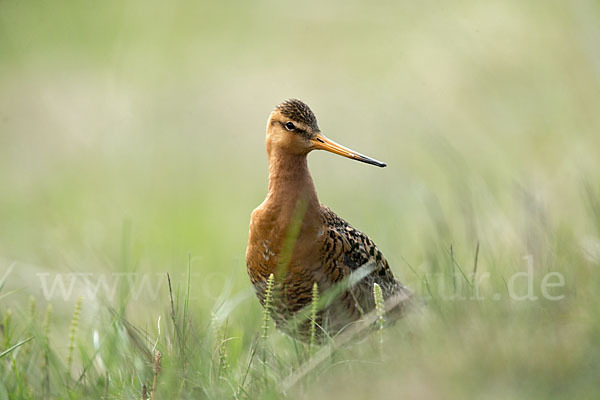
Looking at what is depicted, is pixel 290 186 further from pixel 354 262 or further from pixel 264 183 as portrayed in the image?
pixel 264 183

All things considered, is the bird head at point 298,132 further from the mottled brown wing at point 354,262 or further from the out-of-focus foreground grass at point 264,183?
the out-of-focus foreground grass at point 264,183

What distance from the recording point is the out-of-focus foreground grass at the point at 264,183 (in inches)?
133

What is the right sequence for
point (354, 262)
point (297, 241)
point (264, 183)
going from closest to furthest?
point (297, 241) → point (354, 262) → point (264, 183)

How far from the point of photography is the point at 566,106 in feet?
24.5

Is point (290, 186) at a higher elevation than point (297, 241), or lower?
higher

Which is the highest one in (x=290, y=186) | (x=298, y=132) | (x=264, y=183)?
(x=298, y=132)

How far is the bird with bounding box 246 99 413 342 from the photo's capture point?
468 centimetres

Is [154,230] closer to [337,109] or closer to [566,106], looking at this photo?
[337,109]

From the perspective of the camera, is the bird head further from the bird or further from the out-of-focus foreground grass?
the out-of-focus foreground grass

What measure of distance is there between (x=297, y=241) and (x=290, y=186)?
353 mm

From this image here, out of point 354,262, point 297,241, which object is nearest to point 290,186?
point 297,241

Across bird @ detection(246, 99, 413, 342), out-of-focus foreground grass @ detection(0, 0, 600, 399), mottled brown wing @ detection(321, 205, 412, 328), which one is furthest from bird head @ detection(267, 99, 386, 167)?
out-of-focus foreground grass @ detection(0, 0, 600, 399)

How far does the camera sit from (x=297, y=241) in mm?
4703

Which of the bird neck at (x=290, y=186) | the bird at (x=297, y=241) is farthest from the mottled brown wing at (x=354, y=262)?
the bird neck at (x=290, y=186)
